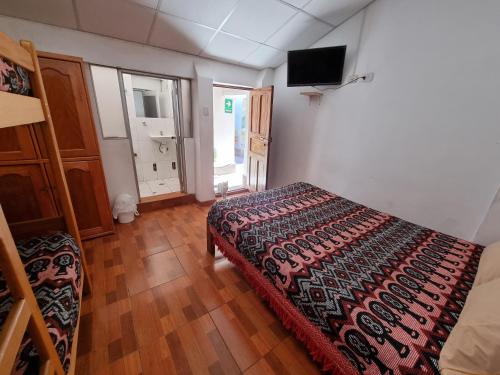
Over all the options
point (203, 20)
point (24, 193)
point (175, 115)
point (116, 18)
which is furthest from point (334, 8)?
point (24, 193)

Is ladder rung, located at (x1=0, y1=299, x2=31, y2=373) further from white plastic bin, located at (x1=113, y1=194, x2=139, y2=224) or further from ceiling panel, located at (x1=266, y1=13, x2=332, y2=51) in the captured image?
→ ceiling panel, located at (x1=266, y1=13, x2=332, y2=51)

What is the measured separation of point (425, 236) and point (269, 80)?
3.00 metres

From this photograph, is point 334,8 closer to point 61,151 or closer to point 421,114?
point 421,114

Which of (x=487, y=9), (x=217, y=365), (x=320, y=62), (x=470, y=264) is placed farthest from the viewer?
(x=320, y=62)

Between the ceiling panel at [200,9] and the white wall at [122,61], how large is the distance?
64 cm

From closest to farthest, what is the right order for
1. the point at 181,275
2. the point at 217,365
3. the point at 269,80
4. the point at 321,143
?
1. the point at 217,365
2. the point at 181,275
3. the point at 321,143
4. the point at 269,80

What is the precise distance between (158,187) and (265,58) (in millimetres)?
2894

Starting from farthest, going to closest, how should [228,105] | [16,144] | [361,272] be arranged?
[228,105], [16,144], [361,272]

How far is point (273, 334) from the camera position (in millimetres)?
1336

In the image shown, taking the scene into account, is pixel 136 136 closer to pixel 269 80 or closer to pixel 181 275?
pixel 269 80

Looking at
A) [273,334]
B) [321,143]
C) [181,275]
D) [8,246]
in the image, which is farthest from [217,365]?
[321,143]

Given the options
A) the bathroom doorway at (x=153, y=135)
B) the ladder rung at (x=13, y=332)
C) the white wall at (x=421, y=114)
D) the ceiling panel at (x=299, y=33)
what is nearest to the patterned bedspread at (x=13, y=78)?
the ladder rung at (x=13, y=332)

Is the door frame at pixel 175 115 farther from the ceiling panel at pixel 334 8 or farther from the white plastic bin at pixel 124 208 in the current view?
the ceiling panel at pixel 334 8

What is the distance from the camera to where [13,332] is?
18.9 inches
